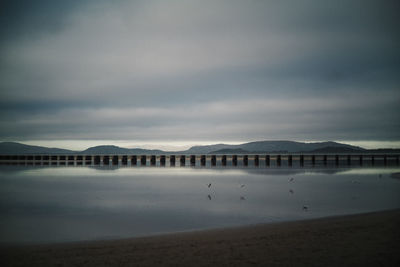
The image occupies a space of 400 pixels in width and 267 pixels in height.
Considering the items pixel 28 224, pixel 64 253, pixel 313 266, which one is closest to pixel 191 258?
pixel 313 266

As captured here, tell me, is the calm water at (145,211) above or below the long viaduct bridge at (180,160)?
below

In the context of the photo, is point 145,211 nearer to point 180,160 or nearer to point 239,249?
point 239,249

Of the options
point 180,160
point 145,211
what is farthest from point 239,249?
point 180,160

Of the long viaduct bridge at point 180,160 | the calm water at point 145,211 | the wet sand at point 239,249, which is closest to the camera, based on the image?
the wet sand at point 239,249

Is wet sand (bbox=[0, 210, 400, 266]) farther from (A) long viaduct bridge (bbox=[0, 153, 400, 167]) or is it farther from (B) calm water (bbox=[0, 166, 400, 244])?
(A) long viaduct bridge (bbox=[0, 153, 400, 167])

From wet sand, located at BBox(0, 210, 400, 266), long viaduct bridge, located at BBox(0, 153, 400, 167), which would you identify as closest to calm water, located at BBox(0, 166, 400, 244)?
wet sand, located at BBox(0, 210, 400, 266)

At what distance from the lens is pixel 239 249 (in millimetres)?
6043

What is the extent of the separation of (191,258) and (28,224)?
20.4 feet

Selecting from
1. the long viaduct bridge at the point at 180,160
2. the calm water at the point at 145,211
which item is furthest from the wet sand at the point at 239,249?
the long viaduct bridge at the point at 180,160

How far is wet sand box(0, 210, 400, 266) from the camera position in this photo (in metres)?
5.35

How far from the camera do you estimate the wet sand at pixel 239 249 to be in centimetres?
535

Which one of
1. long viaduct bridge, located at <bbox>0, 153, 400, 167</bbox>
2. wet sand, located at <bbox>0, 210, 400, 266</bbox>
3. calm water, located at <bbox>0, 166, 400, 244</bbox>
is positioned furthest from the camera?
long viaduct bridge, located at <bbox>0, 153, 400, 167</bbox>

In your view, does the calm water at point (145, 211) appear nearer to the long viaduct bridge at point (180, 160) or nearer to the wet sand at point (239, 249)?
the wet sand at point (239, 249)

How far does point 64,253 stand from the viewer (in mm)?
6098
